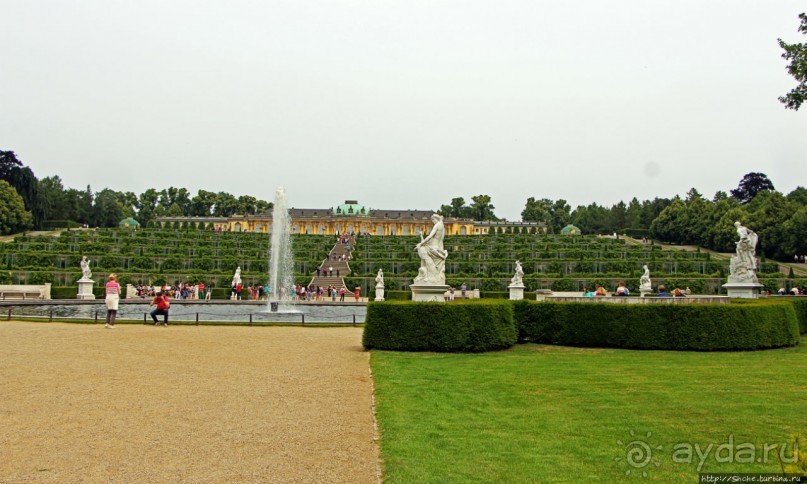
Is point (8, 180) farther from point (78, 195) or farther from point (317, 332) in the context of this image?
point (317, 332)

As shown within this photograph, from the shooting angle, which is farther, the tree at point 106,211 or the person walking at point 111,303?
the tree at point 106,211

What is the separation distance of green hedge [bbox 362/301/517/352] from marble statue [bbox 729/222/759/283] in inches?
388

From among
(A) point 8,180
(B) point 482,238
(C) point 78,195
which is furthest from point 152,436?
(C) point 78,195

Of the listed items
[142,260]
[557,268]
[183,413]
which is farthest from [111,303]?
[557,268]

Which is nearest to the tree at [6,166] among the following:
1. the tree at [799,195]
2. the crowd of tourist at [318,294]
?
the crowd of tourist at [318,294]

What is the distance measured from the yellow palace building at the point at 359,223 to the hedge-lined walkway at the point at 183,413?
11476 cm

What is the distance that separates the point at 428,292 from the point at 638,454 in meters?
9.66

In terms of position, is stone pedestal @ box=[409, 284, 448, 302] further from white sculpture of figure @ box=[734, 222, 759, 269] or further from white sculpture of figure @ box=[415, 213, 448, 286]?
white sculpture of figure @ box=[734, 222, 759, 269]

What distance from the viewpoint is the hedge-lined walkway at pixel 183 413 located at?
6.06m

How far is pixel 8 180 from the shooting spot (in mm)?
90000

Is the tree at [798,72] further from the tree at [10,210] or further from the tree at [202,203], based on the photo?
the tree at [202,203]

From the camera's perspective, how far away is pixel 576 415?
7.78 metres

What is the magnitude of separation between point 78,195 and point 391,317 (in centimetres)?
11472

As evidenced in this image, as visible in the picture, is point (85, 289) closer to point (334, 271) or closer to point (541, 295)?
A: point (334, 271)
